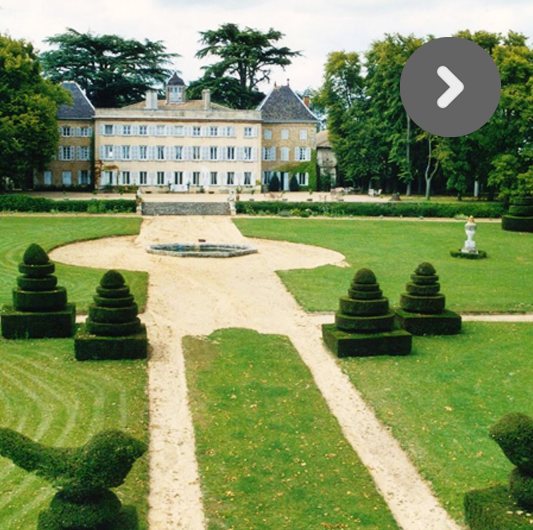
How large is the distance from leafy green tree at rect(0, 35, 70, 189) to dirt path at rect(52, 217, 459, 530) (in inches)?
750

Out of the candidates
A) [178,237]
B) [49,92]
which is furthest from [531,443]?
[49,92]

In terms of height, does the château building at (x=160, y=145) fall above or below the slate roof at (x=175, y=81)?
below

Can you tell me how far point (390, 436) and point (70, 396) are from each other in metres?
6.09

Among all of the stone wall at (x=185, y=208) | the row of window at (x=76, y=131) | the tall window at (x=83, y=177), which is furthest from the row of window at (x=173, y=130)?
the stone wall at (x=185, y=208)

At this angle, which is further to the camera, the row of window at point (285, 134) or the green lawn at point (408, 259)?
the row of window at point (285, 134)

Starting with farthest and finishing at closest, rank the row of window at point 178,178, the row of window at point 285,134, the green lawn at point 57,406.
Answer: the row of window at point 285,134 < the row of window at point 178,178 < the green lawn at point 57,406

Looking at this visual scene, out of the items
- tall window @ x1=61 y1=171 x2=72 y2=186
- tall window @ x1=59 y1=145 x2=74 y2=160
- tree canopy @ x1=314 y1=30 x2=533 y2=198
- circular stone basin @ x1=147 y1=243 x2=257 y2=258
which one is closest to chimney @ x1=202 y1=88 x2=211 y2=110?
tree canopy @ x1=314 y1=30 x2=533 y2=198

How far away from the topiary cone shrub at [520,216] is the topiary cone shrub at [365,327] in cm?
2823

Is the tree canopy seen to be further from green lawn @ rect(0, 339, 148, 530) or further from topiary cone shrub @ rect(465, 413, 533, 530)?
topiary cone shrub @ rect(465, 413, 533, 530)

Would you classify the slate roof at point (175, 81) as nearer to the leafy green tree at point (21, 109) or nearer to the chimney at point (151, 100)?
the chimney at point (151, 100)

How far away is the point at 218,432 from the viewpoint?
1250 cm

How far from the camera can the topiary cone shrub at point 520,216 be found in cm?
4294

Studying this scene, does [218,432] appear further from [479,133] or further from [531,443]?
[479,133]

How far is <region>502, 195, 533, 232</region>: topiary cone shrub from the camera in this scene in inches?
1690
